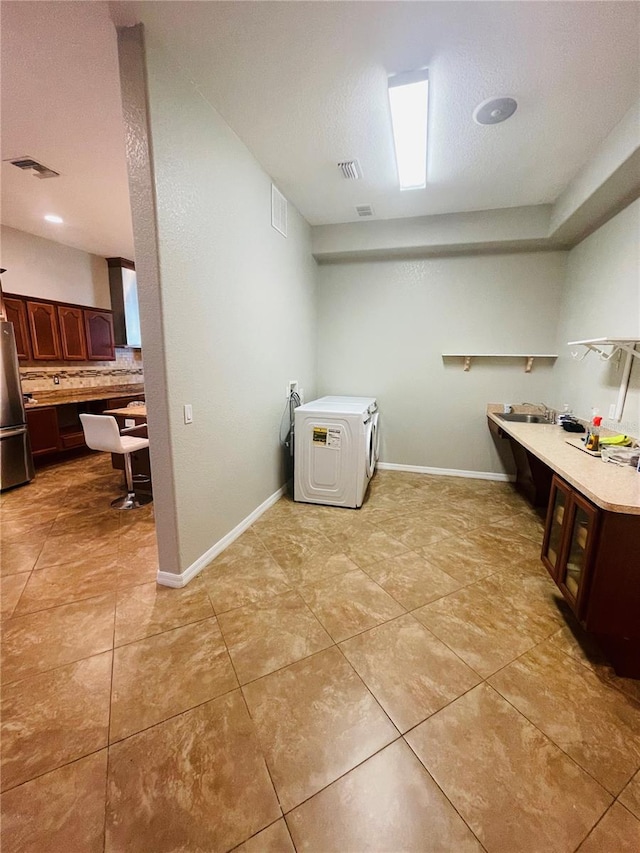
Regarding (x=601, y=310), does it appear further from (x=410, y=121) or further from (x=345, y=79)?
(x=345, y=79)

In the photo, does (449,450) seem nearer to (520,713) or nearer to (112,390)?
(520,713)

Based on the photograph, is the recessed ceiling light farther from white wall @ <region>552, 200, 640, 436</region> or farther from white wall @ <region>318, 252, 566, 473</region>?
white wall @ <region>552, 200, 640, 436</region>

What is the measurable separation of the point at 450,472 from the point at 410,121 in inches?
135

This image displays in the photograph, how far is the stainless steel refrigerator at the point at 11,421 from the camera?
11.4 feet

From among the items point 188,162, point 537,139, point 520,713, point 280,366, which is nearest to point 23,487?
point 280,366

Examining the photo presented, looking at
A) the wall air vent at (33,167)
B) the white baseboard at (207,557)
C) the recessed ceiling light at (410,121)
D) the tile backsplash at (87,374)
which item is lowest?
the white baseboard at (207,557)

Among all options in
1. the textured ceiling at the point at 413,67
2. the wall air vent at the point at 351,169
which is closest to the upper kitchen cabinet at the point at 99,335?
the textured ceiling at the point at 413,67

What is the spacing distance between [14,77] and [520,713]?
13.5ft

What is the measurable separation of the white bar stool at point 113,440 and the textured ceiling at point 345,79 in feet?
6.99

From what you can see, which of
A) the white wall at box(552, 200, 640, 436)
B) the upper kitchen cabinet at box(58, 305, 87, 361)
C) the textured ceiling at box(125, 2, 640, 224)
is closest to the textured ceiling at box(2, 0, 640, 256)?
the textured ceiling at box(125, 2, 640, 224)

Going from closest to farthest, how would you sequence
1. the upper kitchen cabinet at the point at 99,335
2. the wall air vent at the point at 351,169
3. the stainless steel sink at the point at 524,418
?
1. the wall air vent at the point at 351,169
2. the stainless steel sink at the point at 524,418
3. the upper kitchen cabinet at the point at 99,335

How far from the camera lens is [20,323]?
13.4 ft

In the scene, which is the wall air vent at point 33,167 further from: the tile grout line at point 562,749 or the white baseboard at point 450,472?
the tile grout line at point 562,749

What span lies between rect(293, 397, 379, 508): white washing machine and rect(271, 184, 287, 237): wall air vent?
1.69 meters
